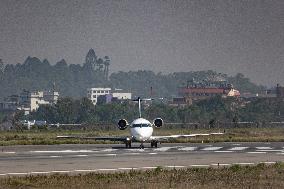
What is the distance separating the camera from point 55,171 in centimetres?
4116

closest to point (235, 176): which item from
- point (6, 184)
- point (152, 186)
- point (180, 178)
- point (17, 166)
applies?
point (180, 178)

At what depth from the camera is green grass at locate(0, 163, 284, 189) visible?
3331 centimetres

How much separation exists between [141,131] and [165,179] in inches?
1231

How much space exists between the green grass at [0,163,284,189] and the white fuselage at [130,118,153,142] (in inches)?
1032

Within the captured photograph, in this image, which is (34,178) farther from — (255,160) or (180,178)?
(255,160)

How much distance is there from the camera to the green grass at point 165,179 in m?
33.3

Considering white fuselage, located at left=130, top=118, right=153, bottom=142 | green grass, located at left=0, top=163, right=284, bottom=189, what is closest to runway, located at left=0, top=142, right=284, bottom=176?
green grass, located at left=0, top=163, right=284, bottom=189

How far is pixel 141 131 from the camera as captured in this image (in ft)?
220

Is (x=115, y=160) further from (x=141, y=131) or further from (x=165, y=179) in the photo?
(x=141, y=131)

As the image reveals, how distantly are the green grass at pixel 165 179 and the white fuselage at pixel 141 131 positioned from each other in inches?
1032

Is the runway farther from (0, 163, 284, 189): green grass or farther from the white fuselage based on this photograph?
the white fuselage

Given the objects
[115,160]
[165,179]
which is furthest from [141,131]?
[165,179]

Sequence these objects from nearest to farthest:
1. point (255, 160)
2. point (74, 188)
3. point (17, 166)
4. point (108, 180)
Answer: point (74, 188) < point (108, 180) < point (17, 166) < point (255, 160)

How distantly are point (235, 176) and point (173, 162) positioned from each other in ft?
34.5
